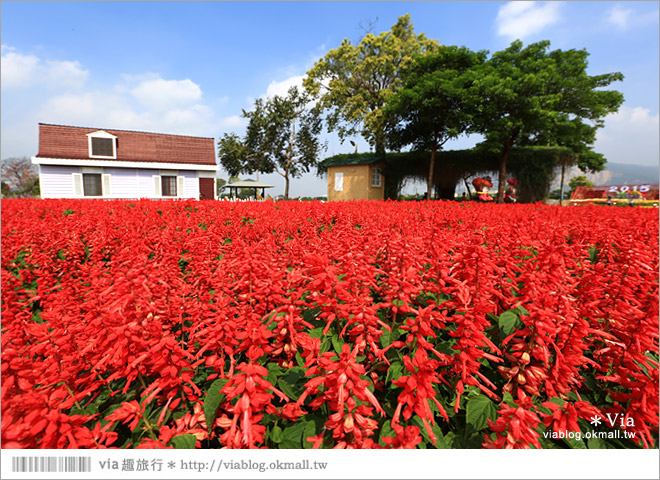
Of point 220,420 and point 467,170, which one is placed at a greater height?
point 467,170

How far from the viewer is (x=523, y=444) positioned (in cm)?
130

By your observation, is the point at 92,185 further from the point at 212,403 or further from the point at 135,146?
the point at 212,403

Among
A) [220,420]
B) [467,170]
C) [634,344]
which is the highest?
[467,170]

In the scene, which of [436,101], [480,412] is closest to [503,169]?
[436,101]

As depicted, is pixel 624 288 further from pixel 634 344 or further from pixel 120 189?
pixel 120 189

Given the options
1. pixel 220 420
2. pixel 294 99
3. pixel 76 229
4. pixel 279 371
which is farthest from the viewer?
pixel 294 99

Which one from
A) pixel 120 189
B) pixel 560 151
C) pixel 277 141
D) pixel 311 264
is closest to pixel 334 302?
pixel 311 264

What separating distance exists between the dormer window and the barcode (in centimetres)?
3061

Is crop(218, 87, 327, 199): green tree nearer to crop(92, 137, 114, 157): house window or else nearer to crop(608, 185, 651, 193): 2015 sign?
crop(92, 137, 114, 157): house window

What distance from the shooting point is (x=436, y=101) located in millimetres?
20031

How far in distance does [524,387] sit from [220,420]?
157 cm

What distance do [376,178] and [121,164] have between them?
22617 millimetres

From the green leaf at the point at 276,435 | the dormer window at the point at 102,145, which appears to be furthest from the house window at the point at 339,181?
the green leaf at the point at 276,435

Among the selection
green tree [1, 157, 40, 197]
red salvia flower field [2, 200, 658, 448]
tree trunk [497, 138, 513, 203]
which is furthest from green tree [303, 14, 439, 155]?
green tree [1, 157, 40, 197]
